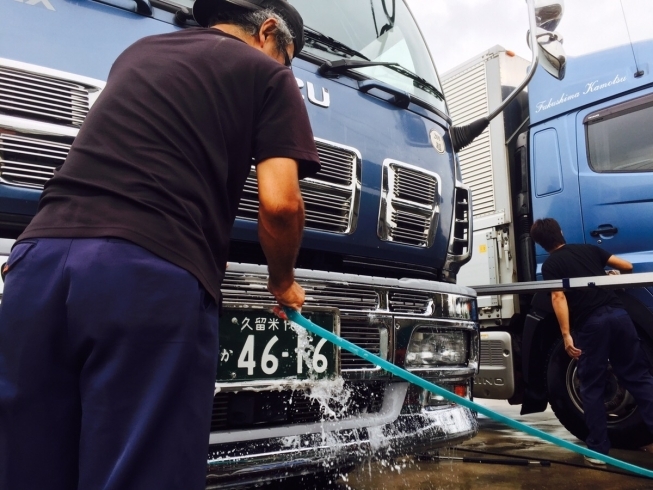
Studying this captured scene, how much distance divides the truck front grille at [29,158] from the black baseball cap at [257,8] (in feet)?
1.87

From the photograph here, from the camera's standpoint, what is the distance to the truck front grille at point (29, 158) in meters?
1.78

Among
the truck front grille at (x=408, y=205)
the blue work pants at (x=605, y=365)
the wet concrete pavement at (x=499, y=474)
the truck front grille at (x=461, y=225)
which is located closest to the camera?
the truck front grille at (x=408, y=205)

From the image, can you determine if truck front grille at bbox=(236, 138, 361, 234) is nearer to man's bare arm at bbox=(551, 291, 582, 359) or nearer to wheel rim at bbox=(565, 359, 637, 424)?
man's bare arm at bbox=(551, 291, 582, 359)

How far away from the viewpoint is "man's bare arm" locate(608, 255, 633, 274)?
404 centimetres

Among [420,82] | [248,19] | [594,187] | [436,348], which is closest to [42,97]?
[248,19]

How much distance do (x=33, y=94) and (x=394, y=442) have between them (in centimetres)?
178

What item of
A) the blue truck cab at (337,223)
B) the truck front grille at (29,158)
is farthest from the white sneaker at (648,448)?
the truck front grille at (29,158)

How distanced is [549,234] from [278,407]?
9.15ft

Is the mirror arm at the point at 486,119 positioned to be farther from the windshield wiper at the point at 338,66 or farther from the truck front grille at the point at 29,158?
the truck front grille at the point at 29,158

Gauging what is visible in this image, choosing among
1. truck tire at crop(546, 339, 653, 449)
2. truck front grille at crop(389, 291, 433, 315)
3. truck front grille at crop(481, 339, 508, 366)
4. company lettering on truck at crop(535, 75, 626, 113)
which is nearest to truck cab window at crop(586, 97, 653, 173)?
company lettering on truck at crop(535, 75, 626, 113)

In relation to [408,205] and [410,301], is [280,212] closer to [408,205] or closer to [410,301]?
[410,301]

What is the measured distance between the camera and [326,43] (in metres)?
2.83

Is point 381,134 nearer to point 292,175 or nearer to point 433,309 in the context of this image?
point 433,309

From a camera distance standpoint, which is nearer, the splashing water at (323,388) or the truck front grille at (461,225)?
the splashing water at (323,388)
